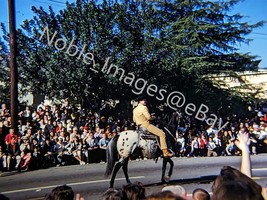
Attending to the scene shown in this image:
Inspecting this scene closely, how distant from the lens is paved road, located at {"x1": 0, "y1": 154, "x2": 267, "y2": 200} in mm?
7791

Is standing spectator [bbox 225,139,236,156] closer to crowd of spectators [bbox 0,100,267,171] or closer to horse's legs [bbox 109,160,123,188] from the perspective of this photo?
crowd of spectators [bbox 0,100,267,171]

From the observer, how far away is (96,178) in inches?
348

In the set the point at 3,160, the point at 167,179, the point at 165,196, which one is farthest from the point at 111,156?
the point at 165,196

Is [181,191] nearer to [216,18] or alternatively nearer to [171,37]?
[171,37]

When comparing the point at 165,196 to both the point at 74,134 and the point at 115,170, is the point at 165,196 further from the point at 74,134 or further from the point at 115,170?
the point at 74,134

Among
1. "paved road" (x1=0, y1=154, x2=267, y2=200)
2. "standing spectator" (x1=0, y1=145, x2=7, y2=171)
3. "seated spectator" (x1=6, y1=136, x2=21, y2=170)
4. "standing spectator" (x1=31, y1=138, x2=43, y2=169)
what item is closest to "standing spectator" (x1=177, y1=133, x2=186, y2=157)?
"paved road" (x1=0, y1=154, x2=267, y2=200)

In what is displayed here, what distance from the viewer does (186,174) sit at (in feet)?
31.3

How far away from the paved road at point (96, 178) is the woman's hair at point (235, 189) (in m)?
5.60

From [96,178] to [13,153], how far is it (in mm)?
2305

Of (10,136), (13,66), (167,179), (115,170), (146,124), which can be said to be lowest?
(167,179)

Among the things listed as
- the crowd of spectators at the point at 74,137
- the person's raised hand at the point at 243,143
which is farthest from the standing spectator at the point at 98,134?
the person's raised hand at the point at 243,143

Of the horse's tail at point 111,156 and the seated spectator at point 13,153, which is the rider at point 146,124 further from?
the seated spectator at point 13,153

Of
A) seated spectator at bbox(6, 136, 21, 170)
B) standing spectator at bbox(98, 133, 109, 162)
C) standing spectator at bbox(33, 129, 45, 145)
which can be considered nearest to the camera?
seated spectator at bbox(6, 136, 21, 170)

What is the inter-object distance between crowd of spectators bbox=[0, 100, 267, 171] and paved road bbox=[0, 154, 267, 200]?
594 millimetres
